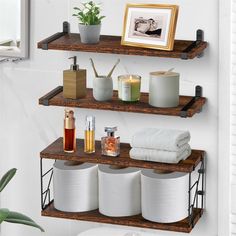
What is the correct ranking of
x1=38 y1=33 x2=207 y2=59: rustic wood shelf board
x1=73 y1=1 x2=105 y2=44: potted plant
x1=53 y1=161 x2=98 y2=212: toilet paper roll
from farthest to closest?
x1=53 y1=161 x2=98 y2=212: toilet paper roll, x1=73 y1=1 x2=105 y2=44: potted plant, x1=38 y1=33 x2=207 y2=59: rustic wood shelf board

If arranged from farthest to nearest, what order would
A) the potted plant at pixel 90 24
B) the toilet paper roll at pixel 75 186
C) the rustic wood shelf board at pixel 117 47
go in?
the toilet paper roll at pixel 75 186 < the potted plant at pixel 90 24 < the rustic wood shelf board at pixel 117 47

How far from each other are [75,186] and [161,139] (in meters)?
0.41

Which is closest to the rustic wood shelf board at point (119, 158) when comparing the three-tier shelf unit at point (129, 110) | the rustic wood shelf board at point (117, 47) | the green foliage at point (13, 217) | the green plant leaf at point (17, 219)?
the three-tier shelf unit at point (129, 110)

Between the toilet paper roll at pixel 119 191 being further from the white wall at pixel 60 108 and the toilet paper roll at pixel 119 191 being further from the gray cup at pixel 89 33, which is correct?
the gray cup at pixel 89 33

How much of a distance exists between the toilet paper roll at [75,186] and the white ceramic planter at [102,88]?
0.29 metres

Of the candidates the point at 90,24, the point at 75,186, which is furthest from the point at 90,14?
the point at 75,186

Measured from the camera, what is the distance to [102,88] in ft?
10.7

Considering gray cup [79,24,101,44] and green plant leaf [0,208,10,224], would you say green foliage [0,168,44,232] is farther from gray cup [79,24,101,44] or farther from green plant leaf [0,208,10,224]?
gray cup [79,24,101,44]

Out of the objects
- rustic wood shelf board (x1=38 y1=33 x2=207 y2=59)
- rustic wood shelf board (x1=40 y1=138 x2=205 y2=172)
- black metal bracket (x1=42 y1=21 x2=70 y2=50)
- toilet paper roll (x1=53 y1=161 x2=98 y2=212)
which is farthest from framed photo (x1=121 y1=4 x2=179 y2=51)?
toilet paper roll (x1=53 y1=161 x2=98 y2=212)

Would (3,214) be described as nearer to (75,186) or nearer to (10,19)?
(75,186)

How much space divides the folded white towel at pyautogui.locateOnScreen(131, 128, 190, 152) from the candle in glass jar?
0.13 m

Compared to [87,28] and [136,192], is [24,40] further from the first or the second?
[136,192]

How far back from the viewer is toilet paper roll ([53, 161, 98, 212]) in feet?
11.0

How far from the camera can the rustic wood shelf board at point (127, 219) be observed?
3242 millimetres
